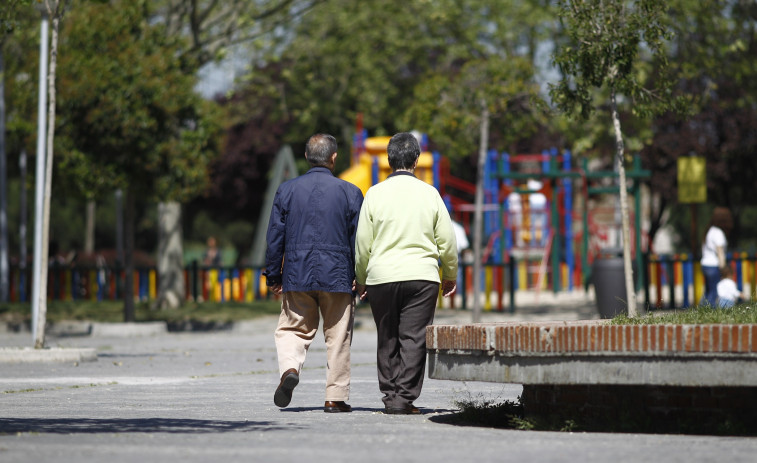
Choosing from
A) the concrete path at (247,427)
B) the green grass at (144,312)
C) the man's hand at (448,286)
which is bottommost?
the concrete path at (247,427)

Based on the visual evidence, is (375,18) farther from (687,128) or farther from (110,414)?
(110,414)

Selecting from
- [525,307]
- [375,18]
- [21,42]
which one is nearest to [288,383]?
[525,307]

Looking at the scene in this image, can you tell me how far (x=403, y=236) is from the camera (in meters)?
7.83

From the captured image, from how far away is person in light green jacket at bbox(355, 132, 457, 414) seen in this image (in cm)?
770

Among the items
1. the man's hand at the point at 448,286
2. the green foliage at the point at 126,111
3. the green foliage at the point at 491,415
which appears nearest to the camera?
the green foliage at the point at 491,415

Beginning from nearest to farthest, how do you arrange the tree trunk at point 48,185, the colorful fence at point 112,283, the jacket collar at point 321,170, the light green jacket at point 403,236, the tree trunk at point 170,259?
the light green jacket at point 403,236
the jacket collar at point 321,170
the tree trunk at point 48,185
the tree trunk at point 170,259
the colorful fence at point 112,283

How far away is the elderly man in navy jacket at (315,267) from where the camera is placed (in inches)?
312

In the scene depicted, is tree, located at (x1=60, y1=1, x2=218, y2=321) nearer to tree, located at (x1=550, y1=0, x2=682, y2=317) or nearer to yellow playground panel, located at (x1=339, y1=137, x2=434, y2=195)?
yellow playground panel, located at (x1=339, y1=137, x2=434, y2=195)

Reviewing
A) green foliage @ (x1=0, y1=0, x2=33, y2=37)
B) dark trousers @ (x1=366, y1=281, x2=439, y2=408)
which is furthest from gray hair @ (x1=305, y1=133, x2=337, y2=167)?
green foliage @ (x1=0, y1=0, x2=33, y2=37)

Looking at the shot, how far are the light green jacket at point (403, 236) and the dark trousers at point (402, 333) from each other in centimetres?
8

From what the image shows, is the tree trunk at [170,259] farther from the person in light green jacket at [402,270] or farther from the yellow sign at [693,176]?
the person in light green jacket at [402,270]

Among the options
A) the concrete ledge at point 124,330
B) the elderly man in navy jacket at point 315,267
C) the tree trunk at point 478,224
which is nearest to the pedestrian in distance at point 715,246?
the tree trunk at point 478,224

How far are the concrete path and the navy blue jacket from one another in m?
0.85

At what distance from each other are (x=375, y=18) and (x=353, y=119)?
4203mm
